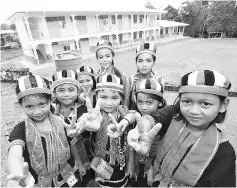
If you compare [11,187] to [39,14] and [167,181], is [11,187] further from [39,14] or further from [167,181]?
[39,14]

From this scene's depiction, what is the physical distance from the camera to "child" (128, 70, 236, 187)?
1274 millimetres

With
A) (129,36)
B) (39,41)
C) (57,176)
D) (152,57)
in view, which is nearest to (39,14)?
(39,41)

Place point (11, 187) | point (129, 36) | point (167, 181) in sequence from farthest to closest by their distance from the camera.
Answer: point (129, 36) < point (167, 181) < point (11, 187)

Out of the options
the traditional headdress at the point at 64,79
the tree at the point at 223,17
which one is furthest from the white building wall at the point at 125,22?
the traditional headdress at the point at 64,79

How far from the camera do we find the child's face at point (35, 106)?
1618 mm

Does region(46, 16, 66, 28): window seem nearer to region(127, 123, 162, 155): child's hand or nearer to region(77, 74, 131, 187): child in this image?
region(77, 74, 131, 187): child

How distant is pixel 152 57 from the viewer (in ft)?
9.36

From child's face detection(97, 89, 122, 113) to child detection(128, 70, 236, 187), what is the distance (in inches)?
25.4

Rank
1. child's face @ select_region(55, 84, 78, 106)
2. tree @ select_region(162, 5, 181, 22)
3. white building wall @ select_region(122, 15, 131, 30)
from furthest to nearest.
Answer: tree @ select_region(162, 5, 181, 22)
white building wall @ select_region(122, 15, 131, 30)
child's face @ select_region(55, 84, 78, 106)

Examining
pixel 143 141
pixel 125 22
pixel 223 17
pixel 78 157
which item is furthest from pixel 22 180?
pixel 223 17

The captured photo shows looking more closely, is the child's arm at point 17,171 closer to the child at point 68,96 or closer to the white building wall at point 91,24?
the child at point 68,96

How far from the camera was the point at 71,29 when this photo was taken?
57.4 feet

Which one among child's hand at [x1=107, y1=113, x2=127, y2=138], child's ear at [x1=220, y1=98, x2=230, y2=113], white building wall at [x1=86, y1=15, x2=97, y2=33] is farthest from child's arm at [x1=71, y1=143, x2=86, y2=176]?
white building wall at [x1=86, y1=15, x2=97, y2=33]

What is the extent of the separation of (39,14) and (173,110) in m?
16.8
